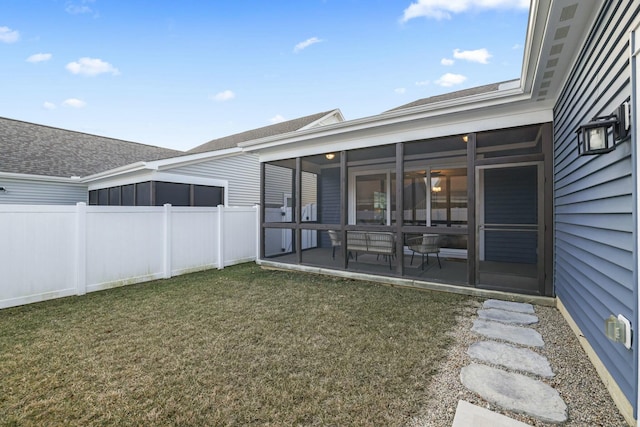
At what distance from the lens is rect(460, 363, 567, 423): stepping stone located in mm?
1705

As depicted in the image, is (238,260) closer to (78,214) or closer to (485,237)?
(78,214)

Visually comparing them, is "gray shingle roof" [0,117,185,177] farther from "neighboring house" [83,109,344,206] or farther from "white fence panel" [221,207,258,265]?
"white fence panel" [221,207,258,265]

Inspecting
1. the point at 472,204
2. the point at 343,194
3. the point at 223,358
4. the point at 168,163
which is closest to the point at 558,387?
the point at 223,358

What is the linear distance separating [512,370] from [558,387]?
29cm

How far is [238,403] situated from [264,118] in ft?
59.6

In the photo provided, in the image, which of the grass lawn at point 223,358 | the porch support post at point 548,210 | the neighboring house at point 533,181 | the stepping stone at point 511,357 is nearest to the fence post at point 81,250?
the grass lawn at point 223,358

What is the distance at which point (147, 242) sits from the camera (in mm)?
5441

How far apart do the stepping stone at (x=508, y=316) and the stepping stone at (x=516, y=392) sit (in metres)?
1.27

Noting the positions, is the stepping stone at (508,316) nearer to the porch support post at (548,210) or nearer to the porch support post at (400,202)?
the porch support post at (548,210)

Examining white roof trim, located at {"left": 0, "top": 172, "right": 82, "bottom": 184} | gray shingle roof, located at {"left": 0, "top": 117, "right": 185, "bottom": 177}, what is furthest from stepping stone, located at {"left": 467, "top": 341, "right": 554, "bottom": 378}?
white roof trim, located at {"left": 0, "top": 172, "right": 82, "bottom": 184}

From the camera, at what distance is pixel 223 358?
7.98ft

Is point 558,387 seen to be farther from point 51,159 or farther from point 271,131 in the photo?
point 51,159

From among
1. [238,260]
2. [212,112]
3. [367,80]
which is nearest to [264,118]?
[212,112]

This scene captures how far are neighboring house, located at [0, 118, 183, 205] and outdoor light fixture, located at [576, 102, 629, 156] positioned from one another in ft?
42.0
